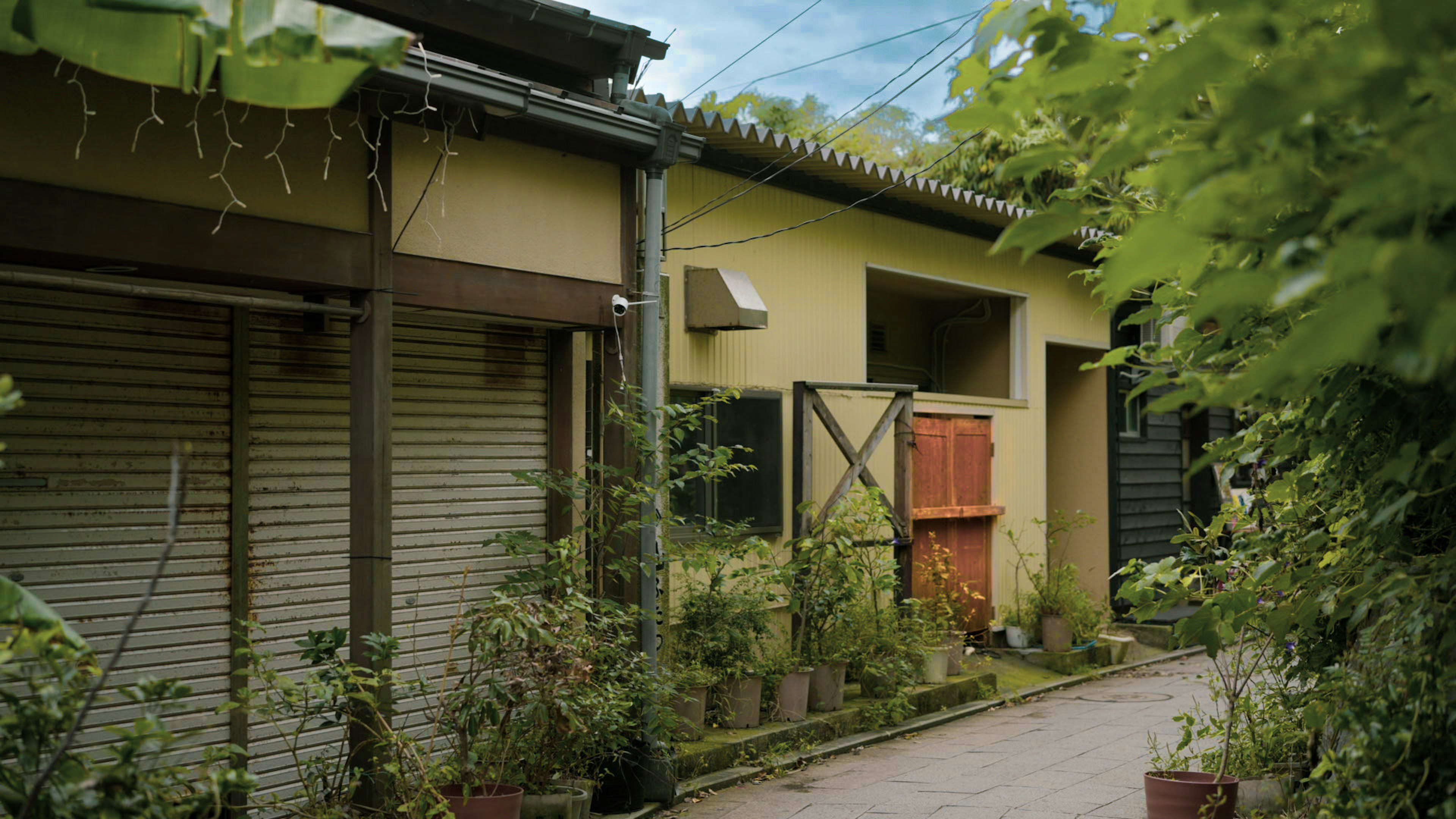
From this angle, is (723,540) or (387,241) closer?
(387,241)

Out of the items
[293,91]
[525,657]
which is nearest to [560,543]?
[525,657]

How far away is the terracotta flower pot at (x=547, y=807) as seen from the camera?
6422mm

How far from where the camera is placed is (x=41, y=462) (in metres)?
5.58

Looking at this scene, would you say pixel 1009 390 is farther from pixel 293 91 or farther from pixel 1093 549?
pixel 293 91

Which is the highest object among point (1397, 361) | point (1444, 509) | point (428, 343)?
point (428, 343)

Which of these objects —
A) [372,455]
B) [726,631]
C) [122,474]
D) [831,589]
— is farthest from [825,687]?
[122,474]

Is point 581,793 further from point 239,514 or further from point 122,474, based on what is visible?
point 122,474

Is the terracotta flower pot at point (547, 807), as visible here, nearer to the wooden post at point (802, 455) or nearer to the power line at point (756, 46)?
the wooden post at point (802, 455)

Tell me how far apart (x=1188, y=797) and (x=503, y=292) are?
4379mm

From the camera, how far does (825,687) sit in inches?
386

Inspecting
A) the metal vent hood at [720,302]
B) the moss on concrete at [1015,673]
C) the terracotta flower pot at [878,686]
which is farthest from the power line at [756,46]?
Answer: the moss on concrete at [1015,673]

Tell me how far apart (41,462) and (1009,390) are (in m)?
10.6

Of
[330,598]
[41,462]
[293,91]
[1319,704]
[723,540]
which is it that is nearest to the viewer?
[293,91]

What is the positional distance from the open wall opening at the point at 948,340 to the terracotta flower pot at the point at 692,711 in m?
5.54
